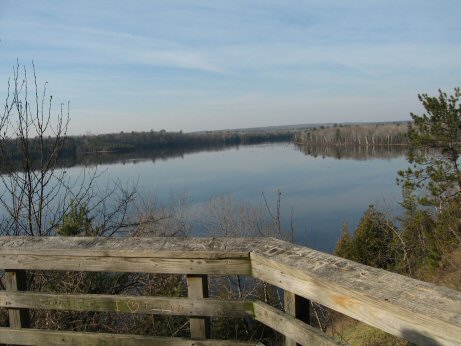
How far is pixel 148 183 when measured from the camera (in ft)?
138

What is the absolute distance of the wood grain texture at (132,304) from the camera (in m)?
1.96

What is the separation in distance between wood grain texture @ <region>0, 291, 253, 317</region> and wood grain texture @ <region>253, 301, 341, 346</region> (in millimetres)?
87

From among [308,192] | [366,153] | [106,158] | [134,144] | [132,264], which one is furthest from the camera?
[134,144]

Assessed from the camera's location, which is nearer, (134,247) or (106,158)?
(134,247)

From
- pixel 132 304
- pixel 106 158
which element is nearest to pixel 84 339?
pixel 132 304

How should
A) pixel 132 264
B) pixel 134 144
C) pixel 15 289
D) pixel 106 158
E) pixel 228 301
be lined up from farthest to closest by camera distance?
1. pixel 134 144
2. pixel 106 158
3. pixel 15 289
4. pixel 132 264
5. pixel 228 301

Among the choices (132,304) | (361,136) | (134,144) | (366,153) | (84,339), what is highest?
(134,144)

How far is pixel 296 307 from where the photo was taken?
5.71 feet

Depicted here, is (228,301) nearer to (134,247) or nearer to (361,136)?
(134,247)

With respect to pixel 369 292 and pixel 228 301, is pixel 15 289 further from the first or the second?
pixel 369 292

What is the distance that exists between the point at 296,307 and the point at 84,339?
45.9 inches

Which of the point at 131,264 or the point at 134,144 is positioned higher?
the point at 134,144

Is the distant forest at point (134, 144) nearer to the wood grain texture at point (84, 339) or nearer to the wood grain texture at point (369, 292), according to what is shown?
the wood grain texture at point (84, 339)

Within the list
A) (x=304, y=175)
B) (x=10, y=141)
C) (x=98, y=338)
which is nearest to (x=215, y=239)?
(x=98, y=338)
